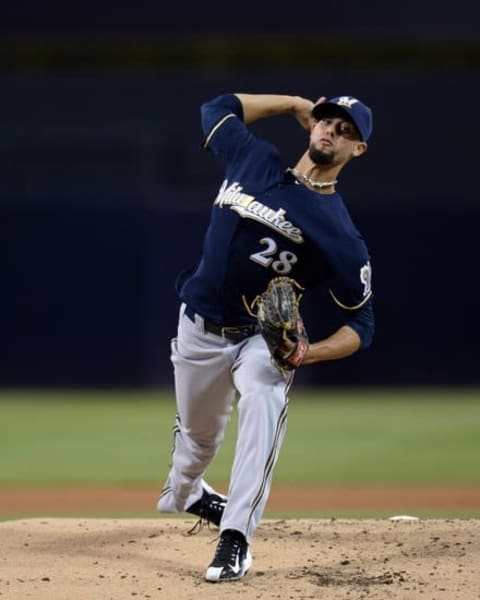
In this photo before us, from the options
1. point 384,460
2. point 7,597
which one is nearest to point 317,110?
point 7,597

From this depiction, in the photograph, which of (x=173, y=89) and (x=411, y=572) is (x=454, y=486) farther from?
(x=173, y=89)

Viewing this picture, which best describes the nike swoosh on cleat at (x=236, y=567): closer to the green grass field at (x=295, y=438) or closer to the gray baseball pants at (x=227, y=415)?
the gray baseball pants at (x=227, y=415)

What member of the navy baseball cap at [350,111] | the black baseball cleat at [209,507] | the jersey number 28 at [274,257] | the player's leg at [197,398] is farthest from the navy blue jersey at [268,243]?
the black baseball cleat at [209,507]

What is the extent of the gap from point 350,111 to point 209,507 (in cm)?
187

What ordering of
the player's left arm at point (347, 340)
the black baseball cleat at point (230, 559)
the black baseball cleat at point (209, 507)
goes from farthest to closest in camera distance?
the black baseball cleat at point (209, 507) < the player's left arm at point (347, 340) < the black baseball cleat at point (230, 559)

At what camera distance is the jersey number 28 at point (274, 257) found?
491 centimetres

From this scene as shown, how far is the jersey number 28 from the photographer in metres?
4.91

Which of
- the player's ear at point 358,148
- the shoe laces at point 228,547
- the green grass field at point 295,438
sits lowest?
the green grass field at point 295,438

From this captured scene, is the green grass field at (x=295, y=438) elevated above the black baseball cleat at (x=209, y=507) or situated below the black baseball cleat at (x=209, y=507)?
below

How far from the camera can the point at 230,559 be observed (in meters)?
4.67

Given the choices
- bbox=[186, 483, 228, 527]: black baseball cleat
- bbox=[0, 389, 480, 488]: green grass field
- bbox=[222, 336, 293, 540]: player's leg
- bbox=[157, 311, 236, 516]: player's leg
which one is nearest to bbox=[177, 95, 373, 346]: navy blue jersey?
bbox=[157, 311, 236, 516]: player's leg

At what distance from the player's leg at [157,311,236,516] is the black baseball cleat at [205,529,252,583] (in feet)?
2.15

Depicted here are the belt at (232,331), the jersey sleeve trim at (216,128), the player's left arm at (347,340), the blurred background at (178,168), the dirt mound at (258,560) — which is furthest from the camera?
the blurred background at (178,168)

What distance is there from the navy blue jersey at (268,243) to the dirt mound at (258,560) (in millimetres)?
900
